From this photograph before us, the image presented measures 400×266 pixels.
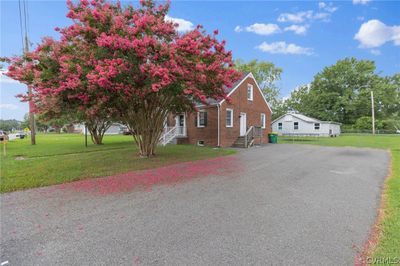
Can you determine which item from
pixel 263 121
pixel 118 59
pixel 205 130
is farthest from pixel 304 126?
pixel 118 59

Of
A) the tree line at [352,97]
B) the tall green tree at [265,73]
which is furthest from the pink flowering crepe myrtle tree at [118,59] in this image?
the tree line at [352,97]

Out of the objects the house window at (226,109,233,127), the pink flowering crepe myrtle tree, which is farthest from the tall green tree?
the pink flowering crepe myrtle tree

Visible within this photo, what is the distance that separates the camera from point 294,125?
33969 millimetres

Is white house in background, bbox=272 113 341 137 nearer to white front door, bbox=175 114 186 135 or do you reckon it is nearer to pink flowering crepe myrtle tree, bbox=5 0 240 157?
white front door, bbox=175 114 186 135

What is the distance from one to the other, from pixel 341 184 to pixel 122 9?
379 inches

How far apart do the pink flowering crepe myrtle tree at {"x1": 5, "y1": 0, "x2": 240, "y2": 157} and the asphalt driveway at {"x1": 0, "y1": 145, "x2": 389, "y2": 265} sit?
3.05 metres

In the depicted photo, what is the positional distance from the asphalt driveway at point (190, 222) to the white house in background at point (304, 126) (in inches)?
1166

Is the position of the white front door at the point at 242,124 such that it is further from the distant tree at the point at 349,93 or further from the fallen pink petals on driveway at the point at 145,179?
the distant tree at the point at 349,93

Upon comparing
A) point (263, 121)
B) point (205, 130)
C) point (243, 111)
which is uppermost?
point (243, 111)

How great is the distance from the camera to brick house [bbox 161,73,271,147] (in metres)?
15.5

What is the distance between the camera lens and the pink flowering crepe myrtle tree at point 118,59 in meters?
6.28

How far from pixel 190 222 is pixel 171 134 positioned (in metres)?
14.4

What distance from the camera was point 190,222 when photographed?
11.0 feet

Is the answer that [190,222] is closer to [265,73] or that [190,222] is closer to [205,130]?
[205,130]
